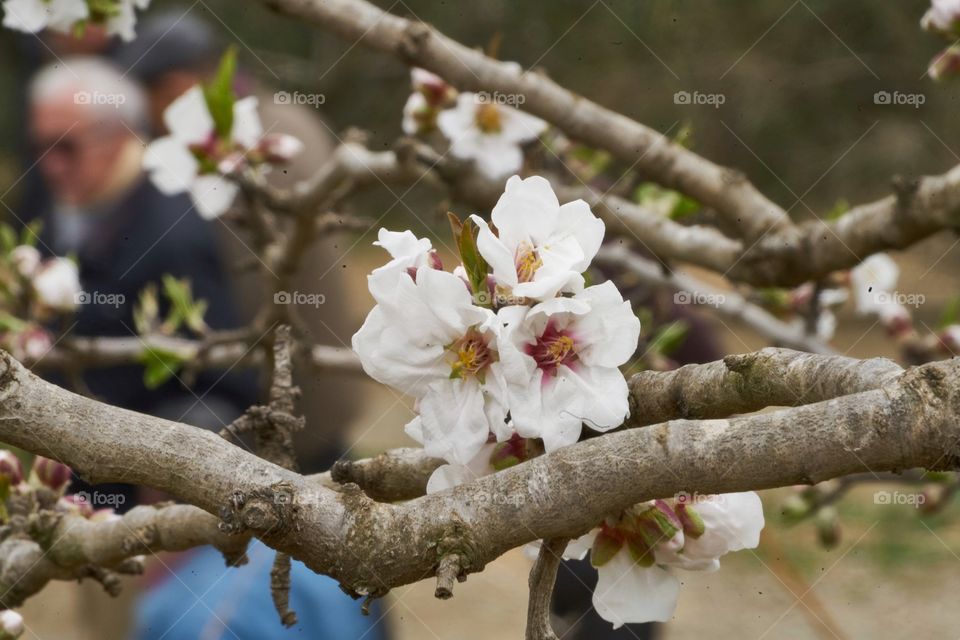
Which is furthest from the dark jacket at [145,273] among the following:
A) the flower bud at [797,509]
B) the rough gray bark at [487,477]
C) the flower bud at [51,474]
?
the rough gray bark at [487,477]

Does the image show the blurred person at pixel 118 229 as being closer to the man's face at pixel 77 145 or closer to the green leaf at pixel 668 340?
the man's face at pixel 77 145

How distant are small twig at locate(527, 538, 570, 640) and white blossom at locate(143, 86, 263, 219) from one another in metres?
1.13

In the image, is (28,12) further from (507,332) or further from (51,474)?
(507,332)

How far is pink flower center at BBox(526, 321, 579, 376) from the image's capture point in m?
0.76

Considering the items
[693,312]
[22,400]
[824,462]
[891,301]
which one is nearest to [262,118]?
[693,312]

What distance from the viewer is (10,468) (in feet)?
3.82

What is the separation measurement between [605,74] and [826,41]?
1628mm

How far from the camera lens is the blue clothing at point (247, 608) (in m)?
1.91

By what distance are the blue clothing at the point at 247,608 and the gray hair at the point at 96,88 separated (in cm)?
116

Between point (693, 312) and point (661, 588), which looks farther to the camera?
point (693, 312)

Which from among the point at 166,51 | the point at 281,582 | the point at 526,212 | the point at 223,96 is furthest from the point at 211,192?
the point at 166,51

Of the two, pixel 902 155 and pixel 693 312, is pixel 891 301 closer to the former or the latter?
pixel 693 312

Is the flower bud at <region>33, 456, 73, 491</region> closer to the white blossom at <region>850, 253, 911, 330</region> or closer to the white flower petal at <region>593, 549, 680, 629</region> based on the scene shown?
the white flower petal at <region>593, 549, 680, 629</region>

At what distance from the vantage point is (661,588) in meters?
0.86
